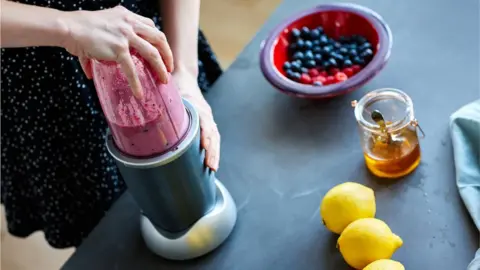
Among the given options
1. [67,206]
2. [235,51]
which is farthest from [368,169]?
[235,51]

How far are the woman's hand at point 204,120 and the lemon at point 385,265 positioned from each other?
23 centimetres

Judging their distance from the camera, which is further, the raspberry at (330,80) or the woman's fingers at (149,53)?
the raspberry at (330,80)

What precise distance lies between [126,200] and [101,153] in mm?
144

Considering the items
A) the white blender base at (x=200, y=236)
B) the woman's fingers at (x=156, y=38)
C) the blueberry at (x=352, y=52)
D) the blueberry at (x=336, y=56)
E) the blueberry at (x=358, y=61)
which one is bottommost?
the white blender base at (x=200, y=236)

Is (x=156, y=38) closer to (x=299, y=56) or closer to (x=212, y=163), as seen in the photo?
(x=212, y=163)

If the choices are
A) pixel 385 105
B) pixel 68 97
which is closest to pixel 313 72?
pixel 385 105

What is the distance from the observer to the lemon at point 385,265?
72cm

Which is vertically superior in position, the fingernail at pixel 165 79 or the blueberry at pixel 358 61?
the fingernail at pixel 165 79

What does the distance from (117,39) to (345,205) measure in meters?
0.32

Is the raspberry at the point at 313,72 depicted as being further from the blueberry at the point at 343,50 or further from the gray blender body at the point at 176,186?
the gray blender body at the point at 176,186

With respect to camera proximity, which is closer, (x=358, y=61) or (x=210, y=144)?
(x=210, y=144)

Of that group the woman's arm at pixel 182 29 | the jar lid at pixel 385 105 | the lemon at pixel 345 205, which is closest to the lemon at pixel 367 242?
the lemon at pixel 345 205

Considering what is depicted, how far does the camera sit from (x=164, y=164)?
2.50 feet

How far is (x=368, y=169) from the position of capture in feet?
2.89
